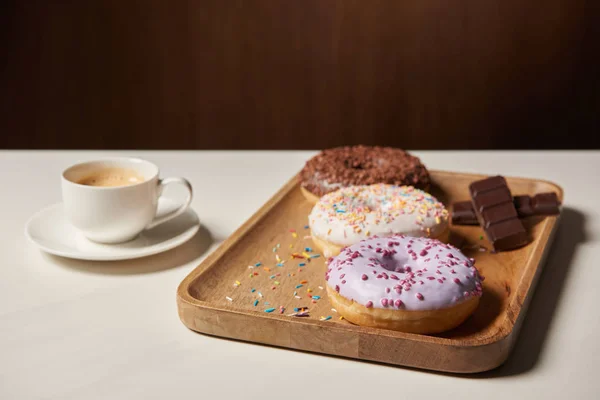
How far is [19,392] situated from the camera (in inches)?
47.3

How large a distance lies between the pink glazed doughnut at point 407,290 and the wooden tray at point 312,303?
4 centimetres

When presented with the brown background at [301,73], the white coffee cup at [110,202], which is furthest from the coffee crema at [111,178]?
the brown background at [301,73]

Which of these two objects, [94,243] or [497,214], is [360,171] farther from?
[94,243]

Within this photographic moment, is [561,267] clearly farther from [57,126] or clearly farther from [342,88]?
[57,126]

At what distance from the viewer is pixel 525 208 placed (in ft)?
6.27

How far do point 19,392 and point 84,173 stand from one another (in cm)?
73

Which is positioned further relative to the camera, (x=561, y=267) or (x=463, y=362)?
(x=561, y=267)

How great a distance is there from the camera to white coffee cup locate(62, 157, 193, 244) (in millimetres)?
1671

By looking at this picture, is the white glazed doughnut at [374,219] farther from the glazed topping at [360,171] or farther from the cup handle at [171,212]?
the cup handle at [171,212]

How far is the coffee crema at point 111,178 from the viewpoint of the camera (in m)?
1.80

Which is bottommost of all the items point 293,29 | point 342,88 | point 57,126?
point 57,126

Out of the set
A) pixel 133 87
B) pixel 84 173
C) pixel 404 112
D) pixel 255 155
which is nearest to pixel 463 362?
pixel 84 173

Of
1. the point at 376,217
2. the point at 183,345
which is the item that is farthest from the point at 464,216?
the point at 183,345

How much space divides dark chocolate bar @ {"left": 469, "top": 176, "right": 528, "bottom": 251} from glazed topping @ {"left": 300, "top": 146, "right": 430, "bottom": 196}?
186mm
